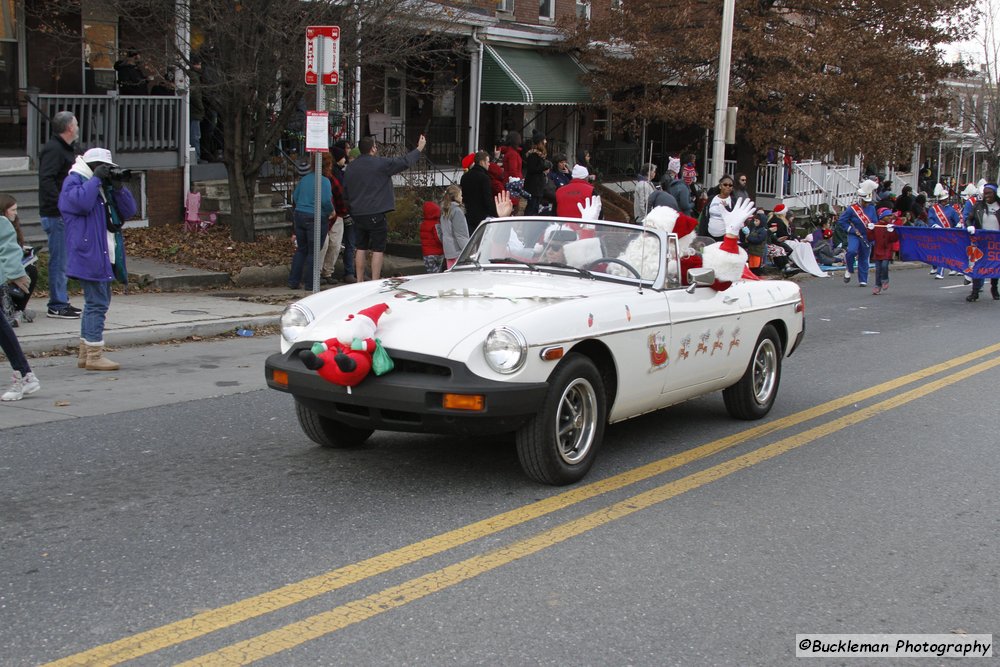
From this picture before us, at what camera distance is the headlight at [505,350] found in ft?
18.3

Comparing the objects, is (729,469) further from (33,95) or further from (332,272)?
(33,95)

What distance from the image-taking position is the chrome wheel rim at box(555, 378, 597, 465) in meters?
6.00

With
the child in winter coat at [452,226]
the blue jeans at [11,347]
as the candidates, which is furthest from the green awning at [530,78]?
the blue jeans at [11,347]

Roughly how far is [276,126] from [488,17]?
8395 millimetres

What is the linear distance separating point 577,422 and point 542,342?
628 mm

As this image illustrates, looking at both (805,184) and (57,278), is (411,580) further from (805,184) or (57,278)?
(805,184)

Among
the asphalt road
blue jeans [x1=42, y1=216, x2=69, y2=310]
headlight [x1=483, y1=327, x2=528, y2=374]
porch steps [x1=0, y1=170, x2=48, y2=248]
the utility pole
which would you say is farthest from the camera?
the utility pole

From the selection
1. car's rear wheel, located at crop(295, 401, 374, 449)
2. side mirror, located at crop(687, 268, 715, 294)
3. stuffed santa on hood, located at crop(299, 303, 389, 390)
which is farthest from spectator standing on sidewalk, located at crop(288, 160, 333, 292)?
stuffed santa on hood, located at crop(299, 303, 389, 390)

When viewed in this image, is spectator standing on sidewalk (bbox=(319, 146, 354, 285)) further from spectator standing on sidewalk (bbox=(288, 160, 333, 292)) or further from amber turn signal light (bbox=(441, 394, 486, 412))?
amber turn signal light (bbox=(441, 394, 486, 412))

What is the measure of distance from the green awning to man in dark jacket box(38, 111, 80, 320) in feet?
47.5

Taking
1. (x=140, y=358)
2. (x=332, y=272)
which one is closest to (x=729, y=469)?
(x=140, y=358)

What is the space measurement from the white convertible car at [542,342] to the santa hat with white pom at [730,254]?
133 millimetres

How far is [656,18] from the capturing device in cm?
2569

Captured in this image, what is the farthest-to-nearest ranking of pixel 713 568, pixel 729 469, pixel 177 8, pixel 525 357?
1. pixel 177 8
2. pixel 729 469
3. pixel 525 357
4. pixel 713 568
